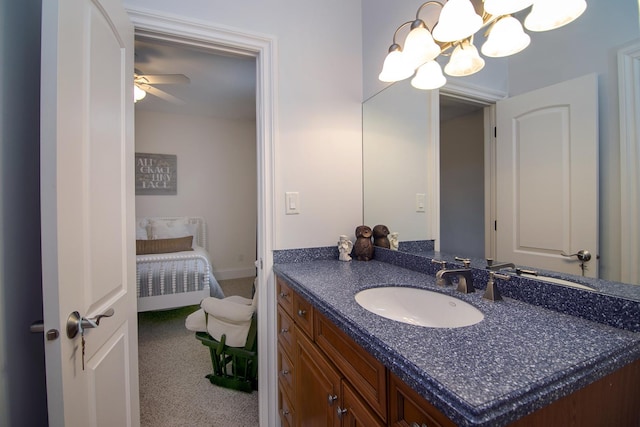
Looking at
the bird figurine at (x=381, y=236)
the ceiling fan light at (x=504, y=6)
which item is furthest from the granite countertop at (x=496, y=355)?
the ceiling fan light at (x=504, y=6)

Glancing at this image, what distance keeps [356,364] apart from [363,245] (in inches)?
34.1

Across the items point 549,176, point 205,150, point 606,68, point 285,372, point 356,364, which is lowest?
point 285,372

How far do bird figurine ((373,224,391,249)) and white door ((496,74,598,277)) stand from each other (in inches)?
24.6

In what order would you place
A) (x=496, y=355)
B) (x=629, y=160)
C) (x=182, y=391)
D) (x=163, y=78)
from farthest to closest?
1. (x=163, y=78)
2. (x=182, y=391)
3. (x=629, y=160)
4. (x=496, y=355)

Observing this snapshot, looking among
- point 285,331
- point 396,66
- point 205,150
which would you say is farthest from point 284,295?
point 205,150

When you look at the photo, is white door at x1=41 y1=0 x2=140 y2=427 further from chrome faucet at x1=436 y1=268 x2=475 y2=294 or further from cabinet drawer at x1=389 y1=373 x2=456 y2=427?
chrome faucet at x1=436 y1=268 x2=475 y2=294

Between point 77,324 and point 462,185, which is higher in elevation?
point 462,185

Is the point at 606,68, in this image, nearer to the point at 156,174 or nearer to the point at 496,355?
the point at 496,355

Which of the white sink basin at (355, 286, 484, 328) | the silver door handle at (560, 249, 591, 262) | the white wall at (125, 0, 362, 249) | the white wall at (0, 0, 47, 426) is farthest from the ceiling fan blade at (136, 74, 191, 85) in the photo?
the silver door handle at (560, 249, 591, 262)

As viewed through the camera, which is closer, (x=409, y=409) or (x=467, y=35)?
(x=409, y=409)

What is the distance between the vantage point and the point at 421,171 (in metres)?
1.38

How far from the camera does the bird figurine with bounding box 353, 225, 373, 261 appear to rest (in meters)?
1.55

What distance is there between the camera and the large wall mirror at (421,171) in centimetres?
110

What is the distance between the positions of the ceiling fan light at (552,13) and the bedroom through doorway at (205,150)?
239 centimetres
